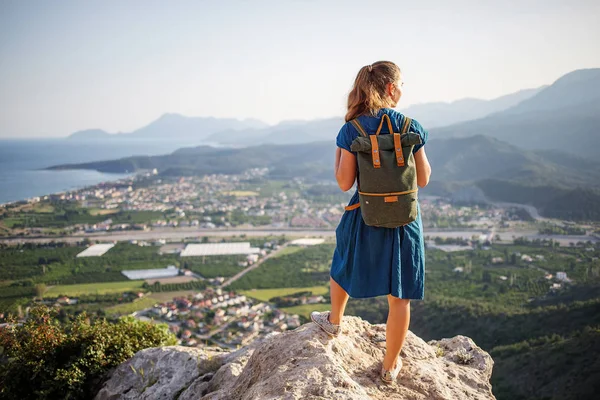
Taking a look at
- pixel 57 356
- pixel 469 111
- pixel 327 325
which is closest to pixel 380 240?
pixel 327 325

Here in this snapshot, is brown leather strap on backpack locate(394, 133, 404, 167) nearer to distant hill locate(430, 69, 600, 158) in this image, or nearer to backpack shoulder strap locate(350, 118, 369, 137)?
backpack shoulder strap locate(350, 118, 369, 137)

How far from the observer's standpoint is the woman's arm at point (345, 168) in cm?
221

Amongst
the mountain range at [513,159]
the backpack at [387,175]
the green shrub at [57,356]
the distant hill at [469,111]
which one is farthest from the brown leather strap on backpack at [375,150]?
the distant hill at [469,111]

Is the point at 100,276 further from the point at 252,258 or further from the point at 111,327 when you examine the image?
the point at 111,327

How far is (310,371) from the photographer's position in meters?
2.21

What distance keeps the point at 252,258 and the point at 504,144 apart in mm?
61715

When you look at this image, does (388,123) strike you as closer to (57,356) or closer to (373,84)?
(373,84)

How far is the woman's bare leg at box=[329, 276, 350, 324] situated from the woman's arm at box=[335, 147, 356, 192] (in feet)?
2.07

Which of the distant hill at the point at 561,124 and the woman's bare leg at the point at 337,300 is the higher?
the distant hill at the point at 561,124

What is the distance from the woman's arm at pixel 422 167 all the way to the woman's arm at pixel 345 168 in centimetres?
35

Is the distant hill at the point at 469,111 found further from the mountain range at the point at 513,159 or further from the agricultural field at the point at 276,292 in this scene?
the agricultural field at the point at 276,292

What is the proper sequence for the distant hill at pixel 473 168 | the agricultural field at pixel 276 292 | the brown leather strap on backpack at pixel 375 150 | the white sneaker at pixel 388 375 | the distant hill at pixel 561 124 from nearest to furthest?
the brown leather strap on backpack at pixel 375 150 < the white sneaker at pixel 388 375 < the agricultural field at pixel 276 292 < the distant hill at pixel 473 168 < the distant hill at pixel 561 124

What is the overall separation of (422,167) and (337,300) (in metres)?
0.97

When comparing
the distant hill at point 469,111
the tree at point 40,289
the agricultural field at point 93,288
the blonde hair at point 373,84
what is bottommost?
the agricultural field at point 93,288
